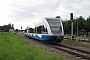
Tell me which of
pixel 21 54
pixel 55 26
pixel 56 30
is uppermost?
pixel 55 26

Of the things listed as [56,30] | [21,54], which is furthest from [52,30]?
[21,54]

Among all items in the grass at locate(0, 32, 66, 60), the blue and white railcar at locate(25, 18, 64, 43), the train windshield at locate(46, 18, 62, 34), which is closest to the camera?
the grass at locate(0, 32, 66, 60)

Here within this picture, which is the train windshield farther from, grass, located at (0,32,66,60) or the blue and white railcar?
grass, located at (0,32,66,60)

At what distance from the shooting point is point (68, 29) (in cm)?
8644

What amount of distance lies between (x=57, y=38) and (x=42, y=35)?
2588 mm

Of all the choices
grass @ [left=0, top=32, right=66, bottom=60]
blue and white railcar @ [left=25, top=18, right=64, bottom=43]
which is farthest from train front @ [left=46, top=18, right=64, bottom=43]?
grass @ [left=0, top=32, right=66, bottom=60]

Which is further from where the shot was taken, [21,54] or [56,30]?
[56,30]

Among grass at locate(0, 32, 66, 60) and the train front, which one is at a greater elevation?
the train front

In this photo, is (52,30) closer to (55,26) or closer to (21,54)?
(55,26)

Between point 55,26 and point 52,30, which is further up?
point 55,26

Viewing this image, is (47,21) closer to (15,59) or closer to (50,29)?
(50,29)

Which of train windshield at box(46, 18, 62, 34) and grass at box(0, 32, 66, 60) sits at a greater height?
train windshield at box(46, 18, 62, 34)

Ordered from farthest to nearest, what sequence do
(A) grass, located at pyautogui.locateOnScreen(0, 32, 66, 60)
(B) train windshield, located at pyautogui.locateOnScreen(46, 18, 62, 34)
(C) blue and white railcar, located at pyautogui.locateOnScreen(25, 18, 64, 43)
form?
(B) train windshield, located at pyautogui.locateOnScreen(46, 18, 62, 34) < (C) blue and white railcar, located at pyautogui.locateOnScreen(25, 18, 64, 43) < (A) grass, located at pyautogui.locateOnScreen(0, 32, 66, 60)

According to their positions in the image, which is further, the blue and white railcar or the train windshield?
the train windshield
